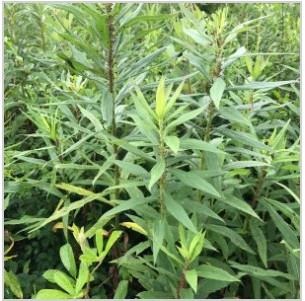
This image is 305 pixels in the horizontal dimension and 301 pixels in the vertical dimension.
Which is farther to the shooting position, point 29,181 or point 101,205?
point 101,205

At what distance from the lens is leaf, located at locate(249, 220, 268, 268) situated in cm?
148

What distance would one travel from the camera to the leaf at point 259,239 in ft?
4.86

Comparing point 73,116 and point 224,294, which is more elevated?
point 73,116

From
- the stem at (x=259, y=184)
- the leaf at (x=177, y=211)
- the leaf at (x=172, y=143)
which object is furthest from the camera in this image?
the stem at (x=259, y=184)

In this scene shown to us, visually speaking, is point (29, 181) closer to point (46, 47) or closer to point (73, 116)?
point (73, 116)

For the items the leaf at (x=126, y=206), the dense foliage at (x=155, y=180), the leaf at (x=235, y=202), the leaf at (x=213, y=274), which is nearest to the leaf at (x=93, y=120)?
the dense foliage at (x=155, y=180)

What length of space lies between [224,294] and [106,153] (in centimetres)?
57

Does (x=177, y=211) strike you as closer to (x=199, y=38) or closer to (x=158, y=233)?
(x=158, y=233)

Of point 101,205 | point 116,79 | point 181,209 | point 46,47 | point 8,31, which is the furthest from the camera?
point 46,47

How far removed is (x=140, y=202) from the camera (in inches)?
52.9

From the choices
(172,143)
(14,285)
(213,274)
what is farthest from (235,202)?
(14,285)

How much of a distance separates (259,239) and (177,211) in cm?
36

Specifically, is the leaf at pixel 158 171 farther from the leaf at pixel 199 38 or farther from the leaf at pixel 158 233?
the leaf at pixel 199 38

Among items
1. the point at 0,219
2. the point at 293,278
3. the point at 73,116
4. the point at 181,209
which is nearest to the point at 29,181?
the point at 0,219
